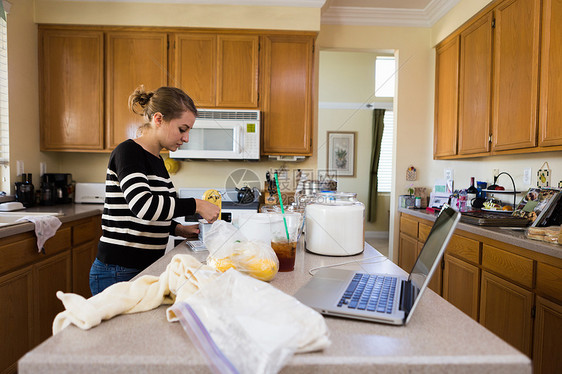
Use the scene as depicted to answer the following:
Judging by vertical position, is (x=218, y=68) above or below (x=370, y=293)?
above

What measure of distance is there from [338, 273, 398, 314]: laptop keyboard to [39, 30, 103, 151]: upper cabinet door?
313 centimetres

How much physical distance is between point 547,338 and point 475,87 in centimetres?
197

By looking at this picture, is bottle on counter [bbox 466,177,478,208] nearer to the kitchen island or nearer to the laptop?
the laptop

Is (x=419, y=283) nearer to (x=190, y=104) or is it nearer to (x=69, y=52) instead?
(x=190, y=104)

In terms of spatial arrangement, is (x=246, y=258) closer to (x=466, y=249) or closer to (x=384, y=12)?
(x=466, y=249)

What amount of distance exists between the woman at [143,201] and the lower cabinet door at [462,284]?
1885mm

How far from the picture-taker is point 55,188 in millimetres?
3250

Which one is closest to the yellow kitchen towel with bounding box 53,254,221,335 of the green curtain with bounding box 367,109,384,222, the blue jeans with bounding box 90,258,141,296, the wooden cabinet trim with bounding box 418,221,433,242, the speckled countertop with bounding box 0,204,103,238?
the blue jeans with bounding box 90,258,141,296

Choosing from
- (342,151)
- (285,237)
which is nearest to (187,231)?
(285,237)

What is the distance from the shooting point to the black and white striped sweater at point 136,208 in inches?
52.0

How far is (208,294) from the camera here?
0.69 meters

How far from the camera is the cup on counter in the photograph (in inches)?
42.9

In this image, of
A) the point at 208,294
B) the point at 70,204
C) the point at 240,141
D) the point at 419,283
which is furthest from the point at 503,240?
the point at 70,204

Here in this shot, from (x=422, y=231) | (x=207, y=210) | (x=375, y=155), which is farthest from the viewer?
(x=375, y=155)
